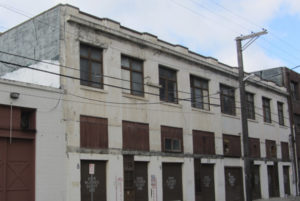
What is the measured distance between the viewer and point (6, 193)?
17953 mm

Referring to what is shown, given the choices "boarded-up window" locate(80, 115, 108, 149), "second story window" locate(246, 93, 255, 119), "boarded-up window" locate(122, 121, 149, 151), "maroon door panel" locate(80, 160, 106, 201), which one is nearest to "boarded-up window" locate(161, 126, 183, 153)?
"boarded-up window" locate(122, 121, 149, 151)

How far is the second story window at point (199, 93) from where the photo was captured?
96.2 ft

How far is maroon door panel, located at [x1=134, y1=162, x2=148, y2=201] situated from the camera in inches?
921

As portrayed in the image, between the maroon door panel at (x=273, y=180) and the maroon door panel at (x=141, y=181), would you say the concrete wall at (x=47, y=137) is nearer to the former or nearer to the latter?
the maroon door panel at (x=141, y=181)

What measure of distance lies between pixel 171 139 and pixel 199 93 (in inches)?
203

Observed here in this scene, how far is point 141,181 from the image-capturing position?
23766 millimetres

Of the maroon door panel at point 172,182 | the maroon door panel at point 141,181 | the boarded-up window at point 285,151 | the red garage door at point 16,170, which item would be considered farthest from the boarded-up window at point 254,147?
the red garage door at point 16,170

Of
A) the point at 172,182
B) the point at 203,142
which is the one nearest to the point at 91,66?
the point at 172,182

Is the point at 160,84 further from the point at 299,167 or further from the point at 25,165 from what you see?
the point at 299,167

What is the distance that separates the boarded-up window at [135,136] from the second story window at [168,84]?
2918 mm

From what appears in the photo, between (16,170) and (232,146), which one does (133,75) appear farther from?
(232,146)

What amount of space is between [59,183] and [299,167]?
28058 mm

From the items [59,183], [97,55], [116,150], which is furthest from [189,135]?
[59,183]

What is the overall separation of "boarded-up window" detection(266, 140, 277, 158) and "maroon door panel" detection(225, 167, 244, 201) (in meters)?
5.54
